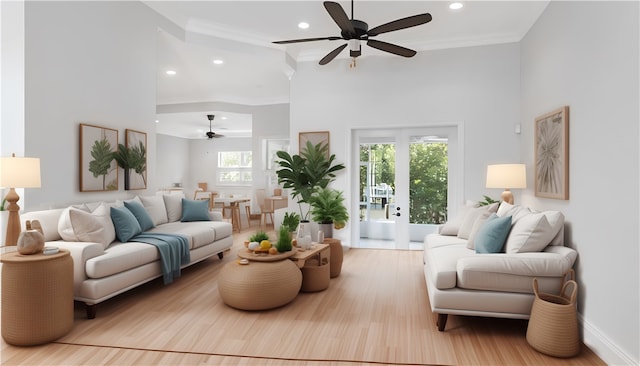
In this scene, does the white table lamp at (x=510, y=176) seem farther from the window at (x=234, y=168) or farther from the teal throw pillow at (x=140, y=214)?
the window at (x=234, y=168)

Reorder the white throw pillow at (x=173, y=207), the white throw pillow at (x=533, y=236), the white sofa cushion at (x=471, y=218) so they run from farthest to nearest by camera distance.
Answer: the white throw pillow at (x=173, y=207) < the white sofa cushion at (x=471, y=218) < the white throw pillow at (x=533, y=236)

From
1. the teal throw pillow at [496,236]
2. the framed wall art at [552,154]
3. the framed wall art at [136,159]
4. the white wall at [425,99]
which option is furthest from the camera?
the white wall at [425,99]

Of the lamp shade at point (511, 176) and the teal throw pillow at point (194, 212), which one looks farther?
the teal throw pillow at point (194, 212)

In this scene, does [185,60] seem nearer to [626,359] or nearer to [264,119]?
[264,119]

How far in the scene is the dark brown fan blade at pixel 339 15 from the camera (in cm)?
318

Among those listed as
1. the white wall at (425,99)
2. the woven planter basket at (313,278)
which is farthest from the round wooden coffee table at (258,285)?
the white wall at (425,99)

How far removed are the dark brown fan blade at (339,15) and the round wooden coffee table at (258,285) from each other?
7.21 ft

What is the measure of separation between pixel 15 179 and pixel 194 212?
2.44 meters

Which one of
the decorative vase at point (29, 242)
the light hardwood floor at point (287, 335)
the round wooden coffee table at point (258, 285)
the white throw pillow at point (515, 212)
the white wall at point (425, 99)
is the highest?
the white wall at point (425, 99)

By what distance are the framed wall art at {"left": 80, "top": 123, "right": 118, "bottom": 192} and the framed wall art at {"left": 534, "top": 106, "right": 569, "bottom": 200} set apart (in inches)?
184

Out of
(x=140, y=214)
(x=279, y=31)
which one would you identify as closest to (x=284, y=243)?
(x=140, y=214)

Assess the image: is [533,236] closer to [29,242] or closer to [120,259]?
[120,259]

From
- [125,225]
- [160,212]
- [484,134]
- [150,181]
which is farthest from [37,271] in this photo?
[484,134]

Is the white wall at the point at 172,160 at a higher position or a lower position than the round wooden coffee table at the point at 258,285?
higher
